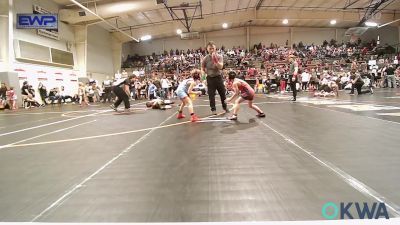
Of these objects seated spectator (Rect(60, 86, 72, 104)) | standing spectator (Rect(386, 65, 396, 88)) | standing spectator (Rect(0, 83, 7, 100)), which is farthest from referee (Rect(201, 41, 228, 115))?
seated spectator (Rect(60, 86, 72, 104))

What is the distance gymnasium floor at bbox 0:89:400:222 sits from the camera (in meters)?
2.18

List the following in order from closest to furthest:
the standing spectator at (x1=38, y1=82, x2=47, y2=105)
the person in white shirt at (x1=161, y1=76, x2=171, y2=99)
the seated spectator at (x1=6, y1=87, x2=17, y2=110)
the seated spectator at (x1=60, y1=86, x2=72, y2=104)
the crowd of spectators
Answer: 1. the seated spectator at (x1=6, y1=87, x2=17, y2=110)
2. the crowd of spectators
3. the standing spectator at (x1=38, y1=82, x2=47, y2=105)
4. the person in white shirt at (x1=161, y1=76, x2=171, y2=99)
5. the seated spectator at (x1=60, y1=86, x2=72, y2=104)

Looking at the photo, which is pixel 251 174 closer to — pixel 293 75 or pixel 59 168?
pixel 59 168

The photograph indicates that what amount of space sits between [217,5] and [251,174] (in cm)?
2752

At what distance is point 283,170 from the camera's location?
2996 millimetres

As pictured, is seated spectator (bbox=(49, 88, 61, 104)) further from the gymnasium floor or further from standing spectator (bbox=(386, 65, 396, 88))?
standing spectator (bbox=(386, 65, 396, 88))

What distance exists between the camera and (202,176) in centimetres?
291

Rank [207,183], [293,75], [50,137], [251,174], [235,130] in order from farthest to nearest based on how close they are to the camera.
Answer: [293,75]
[50,137]
[235,130]
[251,174]
[207,183]

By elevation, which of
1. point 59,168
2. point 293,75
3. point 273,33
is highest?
point 273,33

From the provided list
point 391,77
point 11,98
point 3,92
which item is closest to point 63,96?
point 11,98

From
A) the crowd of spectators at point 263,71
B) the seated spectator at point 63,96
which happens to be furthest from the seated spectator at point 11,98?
the seated spectator at point 63,96

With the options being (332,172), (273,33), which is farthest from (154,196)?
(273,33)

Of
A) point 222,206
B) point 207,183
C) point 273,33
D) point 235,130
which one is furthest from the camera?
point 273,33

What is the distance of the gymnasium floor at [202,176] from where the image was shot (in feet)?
7.14
